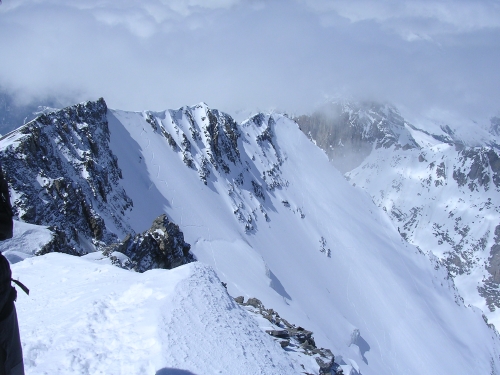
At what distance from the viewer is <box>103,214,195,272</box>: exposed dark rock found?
30500 millimetres

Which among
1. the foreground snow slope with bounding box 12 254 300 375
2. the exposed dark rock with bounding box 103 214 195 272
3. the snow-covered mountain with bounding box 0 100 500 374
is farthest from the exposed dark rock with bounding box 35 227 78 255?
the foreground snow slope with bounding box 12 254 300 375

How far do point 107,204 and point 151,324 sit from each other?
36097mm

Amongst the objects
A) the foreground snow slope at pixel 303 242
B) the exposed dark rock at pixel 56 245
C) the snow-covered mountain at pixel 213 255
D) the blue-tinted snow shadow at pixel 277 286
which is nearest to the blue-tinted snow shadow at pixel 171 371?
the snow-covered mountain at pixel 213 255

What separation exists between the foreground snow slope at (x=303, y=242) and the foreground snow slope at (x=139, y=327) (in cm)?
3432

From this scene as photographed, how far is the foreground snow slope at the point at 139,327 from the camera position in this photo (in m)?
9.38

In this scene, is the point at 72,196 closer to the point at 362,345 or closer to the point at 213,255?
the point at 213,255

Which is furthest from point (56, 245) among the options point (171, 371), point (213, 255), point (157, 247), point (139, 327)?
point (213, 255)

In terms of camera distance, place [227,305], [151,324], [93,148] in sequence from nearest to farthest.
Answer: [151,324] < [227,305] < [93,148]

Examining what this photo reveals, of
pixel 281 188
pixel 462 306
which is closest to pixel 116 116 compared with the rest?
pixel 281 188

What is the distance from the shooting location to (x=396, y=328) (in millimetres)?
80000

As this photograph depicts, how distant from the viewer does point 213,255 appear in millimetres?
57625

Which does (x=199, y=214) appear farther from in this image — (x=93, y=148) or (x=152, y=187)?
(x=93, y=148)

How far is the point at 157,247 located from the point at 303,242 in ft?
176

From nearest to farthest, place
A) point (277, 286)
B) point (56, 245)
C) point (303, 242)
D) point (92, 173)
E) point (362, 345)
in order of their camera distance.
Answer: point (56, 245) → point (92, 173) → point (277, 286) → point (362, 345) → point (303, 242)
